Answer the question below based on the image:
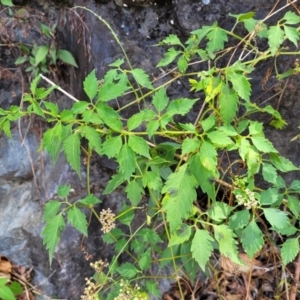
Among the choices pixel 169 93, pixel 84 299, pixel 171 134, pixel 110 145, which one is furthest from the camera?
pixel 169 93

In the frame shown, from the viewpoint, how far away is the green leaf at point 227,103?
1.23 m

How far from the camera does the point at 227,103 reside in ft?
4.05

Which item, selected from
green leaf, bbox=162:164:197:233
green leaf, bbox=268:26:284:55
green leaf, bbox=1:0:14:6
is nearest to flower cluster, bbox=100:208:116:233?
green leaf, bbox=162:164:197:233

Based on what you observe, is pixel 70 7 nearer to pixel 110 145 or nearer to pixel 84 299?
pixel 110 145

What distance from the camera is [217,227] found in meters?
1.29

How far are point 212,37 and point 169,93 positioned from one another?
449 mm

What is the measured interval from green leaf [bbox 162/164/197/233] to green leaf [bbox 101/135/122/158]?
0.57 feet

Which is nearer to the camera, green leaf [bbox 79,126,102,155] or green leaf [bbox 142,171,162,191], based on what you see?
green leaf [bbox 79,126,102,155]

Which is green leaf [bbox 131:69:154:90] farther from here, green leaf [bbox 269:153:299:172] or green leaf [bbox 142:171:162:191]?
green leaf [bbox 269:153:299:172]

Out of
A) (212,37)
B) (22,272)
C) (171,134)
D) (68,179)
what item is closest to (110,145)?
(171,134)

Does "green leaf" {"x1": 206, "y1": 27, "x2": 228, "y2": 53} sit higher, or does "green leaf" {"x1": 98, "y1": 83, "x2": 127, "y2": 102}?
"green leaf" {"x1": 206, "y1": 27, "x2": 228, "y2": 53}

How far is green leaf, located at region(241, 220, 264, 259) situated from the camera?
125 cm

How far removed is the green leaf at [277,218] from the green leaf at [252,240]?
2.0 inches

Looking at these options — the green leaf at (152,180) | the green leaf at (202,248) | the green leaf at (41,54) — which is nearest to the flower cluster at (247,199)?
the green leaf at (202,248)
